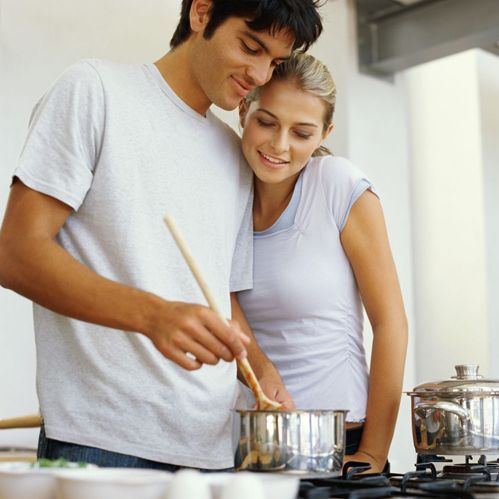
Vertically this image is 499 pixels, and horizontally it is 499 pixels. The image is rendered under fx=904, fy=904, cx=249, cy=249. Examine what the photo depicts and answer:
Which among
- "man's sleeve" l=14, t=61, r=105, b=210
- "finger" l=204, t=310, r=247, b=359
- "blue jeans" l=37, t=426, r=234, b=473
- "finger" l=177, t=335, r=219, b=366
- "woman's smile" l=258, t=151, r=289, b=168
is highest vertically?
"woman's smile" l=258, t=151, r=289, b=168

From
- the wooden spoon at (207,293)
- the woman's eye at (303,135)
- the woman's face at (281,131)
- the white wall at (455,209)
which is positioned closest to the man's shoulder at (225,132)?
the woman's face at (281,131)

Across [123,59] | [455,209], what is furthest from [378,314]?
A: [455,209]

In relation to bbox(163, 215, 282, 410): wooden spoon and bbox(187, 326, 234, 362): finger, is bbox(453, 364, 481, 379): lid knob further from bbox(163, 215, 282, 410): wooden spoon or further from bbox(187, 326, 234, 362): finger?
bbox(187, 326, 234, 362): finger

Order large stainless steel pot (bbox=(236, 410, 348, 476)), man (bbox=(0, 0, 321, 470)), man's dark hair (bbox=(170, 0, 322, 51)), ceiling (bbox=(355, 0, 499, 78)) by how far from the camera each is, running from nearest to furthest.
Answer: large stainless steel pot (bbox=(236, 410, 348, 476))
man (bbox=(0, 0, 321, 470))
man's dark hair (bbox=(170, 0, 322, 51))
ceiling (bbox=(355, 0, 499, 78))

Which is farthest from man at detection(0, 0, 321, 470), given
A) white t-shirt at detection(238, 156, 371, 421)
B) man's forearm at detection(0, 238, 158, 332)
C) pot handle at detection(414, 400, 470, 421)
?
pot handle at detection(414, 400, 470, 421)

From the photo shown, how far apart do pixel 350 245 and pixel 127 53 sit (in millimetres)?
2572

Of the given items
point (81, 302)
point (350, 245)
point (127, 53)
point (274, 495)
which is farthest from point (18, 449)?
point (274, 495)

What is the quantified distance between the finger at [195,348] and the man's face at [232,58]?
63 centimetres

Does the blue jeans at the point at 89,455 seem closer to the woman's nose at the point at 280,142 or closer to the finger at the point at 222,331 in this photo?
the finger at the point at 222,331

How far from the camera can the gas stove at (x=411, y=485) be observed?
1167mm

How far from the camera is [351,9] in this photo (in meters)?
4.59

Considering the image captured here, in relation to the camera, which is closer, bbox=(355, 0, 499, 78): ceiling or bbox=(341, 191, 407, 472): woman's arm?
bbox=(341, 191, 407, 472): woman's arm

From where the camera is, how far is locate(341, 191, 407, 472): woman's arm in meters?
1.77

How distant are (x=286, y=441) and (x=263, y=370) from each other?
1.67 ft
